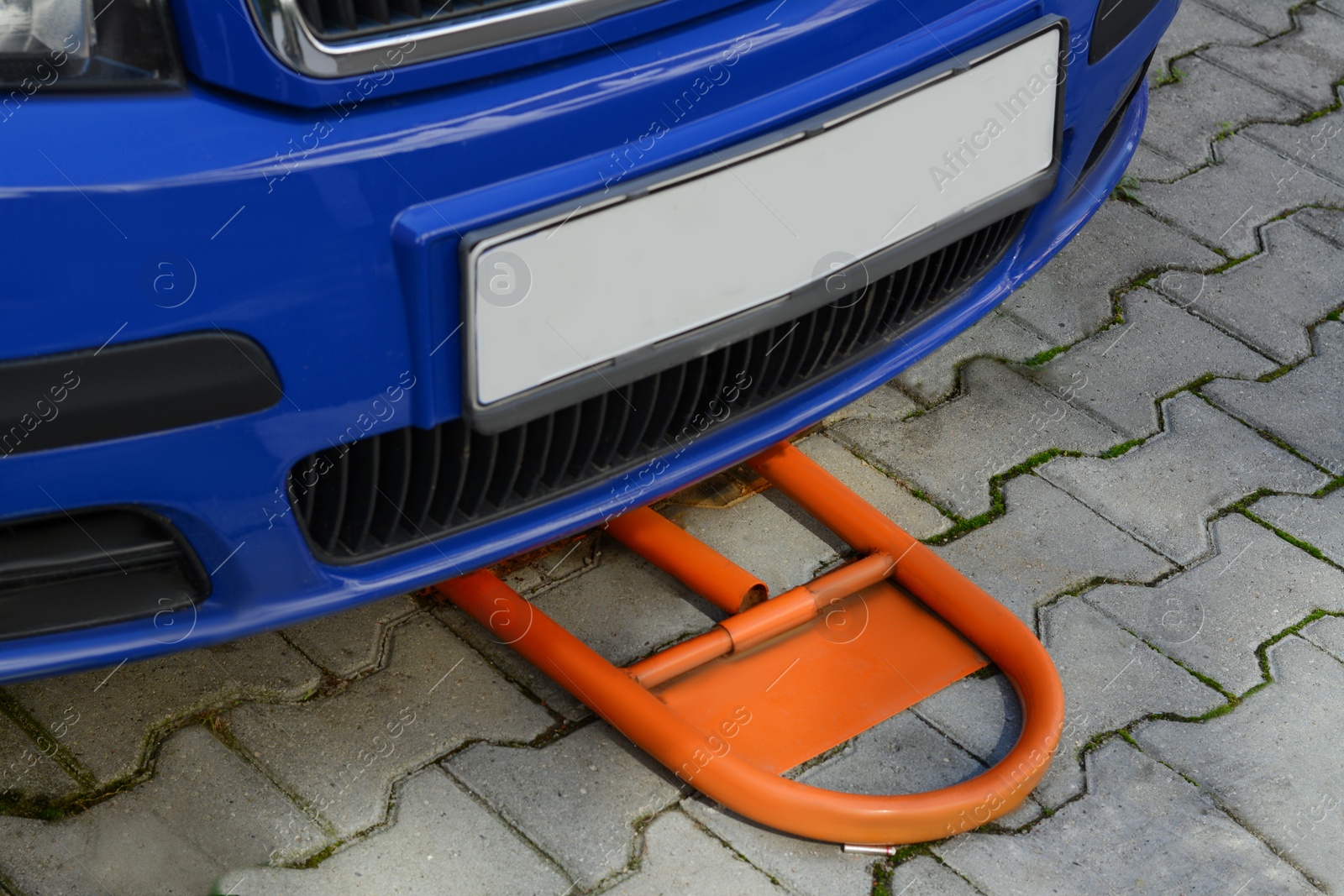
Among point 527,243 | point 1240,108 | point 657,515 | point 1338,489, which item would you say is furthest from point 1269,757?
point 1240,108

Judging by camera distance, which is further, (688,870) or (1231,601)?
(1231,601)

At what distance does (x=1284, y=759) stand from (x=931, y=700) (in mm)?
496

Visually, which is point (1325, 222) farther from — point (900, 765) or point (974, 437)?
point (900, 765)

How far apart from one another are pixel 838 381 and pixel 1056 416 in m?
0.82

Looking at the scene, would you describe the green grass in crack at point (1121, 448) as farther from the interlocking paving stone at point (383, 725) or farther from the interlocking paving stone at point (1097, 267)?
the interlocking paving stone at point (383, 725)

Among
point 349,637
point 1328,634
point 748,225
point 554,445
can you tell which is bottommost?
point 1328,634

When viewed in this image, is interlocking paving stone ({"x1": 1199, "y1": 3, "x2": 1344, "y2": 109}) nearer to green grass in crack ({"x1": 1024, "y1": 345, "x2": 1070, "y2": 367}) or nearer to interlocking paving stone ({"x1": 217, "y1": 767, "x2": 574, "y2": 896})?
green grass in crack ({"x1": 1024, "y1": 345, "x2": 1070, "y2": 367})

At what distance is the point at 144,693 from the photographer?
177 cm

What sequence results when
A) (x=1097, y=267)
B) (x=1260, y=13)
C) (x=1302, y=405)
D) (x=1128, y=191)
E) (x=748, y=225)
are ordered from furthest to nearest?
(x=1260, y=13), (x=1128, y=191), (x=1097, y=267), (x=1302, y=405), (x=748, y=225)

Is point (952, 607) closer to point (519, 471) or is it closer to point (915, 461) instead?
point (915, 461)

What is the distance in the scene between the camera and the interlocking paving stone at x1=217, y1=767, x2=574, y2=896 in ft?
5.12

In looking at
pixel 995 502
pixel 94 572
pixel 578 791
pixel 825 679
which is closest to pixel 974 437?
pixel 995 502

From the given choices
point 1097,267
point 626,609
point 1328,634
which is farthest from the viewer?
point 1097,267

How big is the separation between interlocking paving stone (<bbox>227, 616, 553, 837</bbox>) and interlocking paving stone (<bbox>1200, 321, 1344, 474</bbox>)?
149 cm
